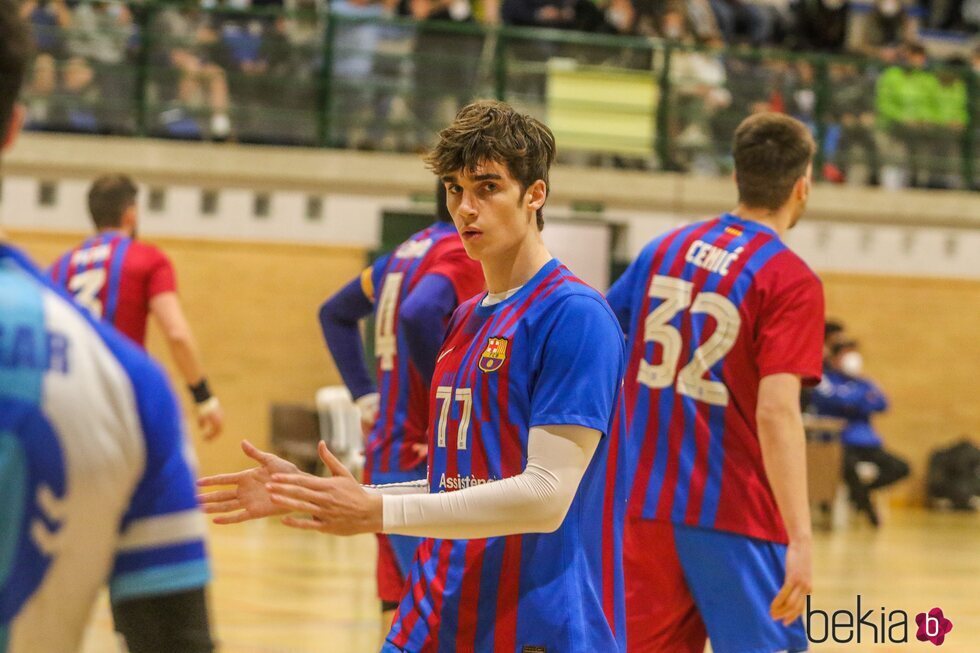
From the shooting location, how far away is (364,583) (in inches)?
385

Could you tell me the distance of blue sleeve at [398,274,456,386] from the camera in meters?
4.95

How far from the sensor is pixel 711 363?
13.9ft

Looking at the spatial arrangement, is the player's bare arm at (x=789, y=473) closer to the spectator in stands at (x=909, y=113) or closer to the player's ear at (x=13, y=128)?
the player's ear at (x=13, y=128)

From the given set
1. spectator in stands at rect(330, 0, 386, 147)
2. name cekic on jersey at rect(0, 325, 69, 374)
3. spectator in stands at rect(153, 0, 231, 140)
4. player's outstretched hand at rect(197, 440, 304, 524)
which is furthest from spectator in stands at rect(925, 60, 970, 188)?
name cekic on jersey at rect(0, 325, 69, 374)

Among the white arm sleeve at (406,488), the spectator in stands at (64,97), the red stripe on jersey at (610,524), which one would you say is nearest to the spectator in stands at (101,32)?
the spectator in stands at (64,97)

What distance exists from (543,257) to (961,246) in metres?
15.6

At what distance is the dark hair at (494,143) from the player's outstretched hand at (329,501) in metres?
0.74

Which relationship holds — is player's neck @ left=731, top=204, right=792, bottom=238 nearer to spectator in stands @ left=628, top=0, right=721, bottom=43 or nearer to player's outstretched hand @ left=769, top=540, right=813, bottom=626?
player's outstretched hand @ left=769, top=540, right=813, bottom=626

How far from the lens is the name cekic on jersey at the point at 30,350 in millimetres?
1618

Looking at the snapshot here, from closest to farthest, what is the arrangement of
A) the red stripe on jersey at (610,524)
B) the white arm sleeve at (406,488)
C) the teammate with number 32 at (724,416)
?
1. the red stripe on jersey at (610,524)
2. the white arm sleeve at (406,488)
3. the teammate with number 32 at (724,416)

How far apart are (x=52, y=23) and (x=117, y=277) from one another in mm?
8673

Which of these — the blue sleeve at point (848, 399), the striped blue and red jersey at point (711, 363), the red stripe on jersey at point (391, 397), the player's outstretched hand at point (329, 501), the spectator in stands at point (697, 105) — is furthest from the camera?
the spectator in stands at point (697, 105)

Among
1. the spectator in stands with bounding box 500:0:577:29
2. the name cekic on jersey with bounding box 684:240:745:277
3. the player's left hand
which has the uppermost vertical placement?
the spectator in stands with bounding box 500:0:577:29

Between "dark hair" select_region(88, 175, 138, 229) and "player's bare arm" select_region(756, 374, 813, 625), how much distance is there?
4.16 meters
